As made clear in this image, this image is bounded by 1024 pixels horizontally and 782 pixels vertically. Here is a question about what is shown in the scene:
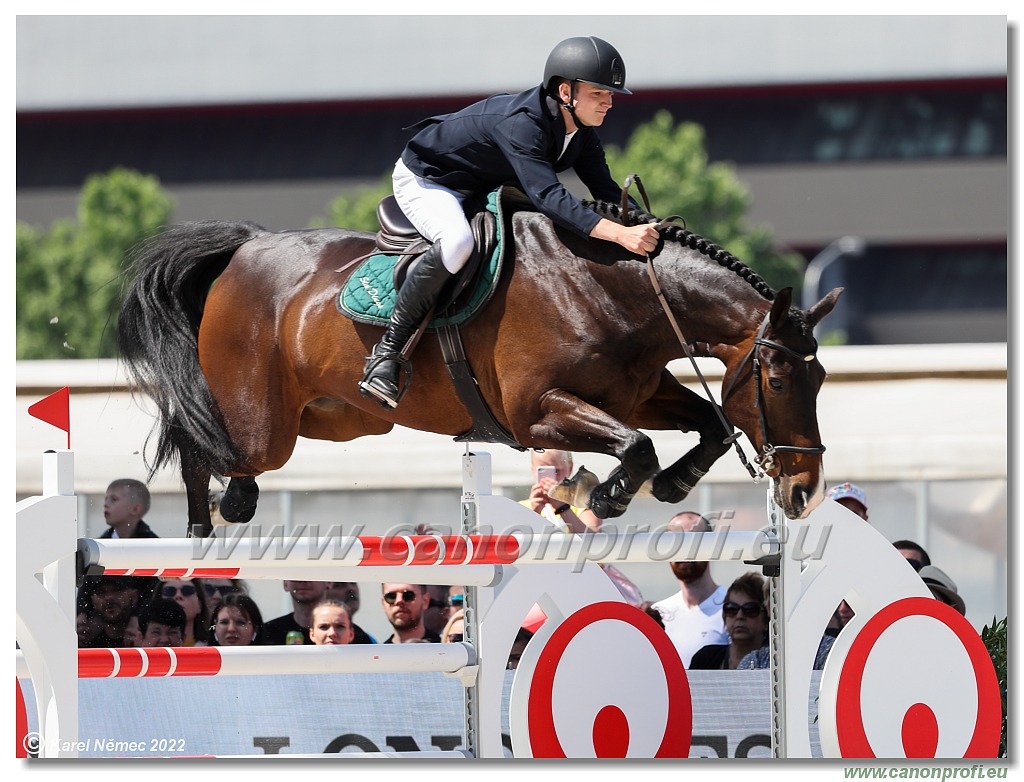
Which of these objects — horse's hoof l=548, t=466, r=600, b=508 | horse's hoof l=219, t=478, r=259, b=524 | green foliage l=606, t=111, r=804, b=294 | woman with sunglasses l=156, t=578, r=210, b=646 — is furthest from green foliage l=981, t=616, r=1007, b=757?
green foliage l=606, t=111, r=804, b=294

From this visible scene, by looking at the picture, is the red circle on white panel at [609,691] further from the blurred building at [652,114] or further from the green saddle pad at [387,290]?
the blurred building at [652,114]

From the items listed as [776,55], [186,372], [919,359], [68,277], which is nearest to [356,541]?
[186,372]

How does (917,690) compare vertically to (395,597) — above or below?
below

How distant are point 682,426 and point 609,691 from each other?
0.95m

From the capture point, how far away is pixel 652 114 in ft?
107

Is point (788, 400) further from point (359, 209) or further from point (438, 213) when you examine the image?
point (359, 209)

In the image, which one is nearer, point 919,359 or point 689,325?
point 689,325

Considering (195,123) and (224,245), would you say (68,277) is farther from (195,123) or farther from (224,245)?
(224,245)

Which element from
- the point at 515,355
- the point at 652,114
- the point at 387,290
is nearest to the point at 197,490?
the point at 387,290

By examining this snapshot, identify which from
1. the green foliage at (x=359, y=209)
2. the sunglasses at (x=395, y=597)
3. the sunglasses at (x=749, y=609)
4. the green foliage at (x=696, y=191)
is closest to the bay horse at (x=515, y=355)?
the sunglasses at (x=749, y=609)

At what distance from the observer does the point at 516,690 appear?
3633 mm

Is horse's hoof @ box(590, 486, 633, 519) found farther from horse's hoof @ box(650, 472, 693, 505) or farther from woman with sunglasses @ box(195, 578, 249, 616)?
woman with sunglasses @ box(195, 578, 249, 616)

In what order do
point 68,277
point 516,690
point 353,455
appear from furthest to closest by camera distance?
point 68,277 → point 353,455 → point 516,690

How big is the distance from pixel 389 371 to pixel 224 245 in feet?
3.89
